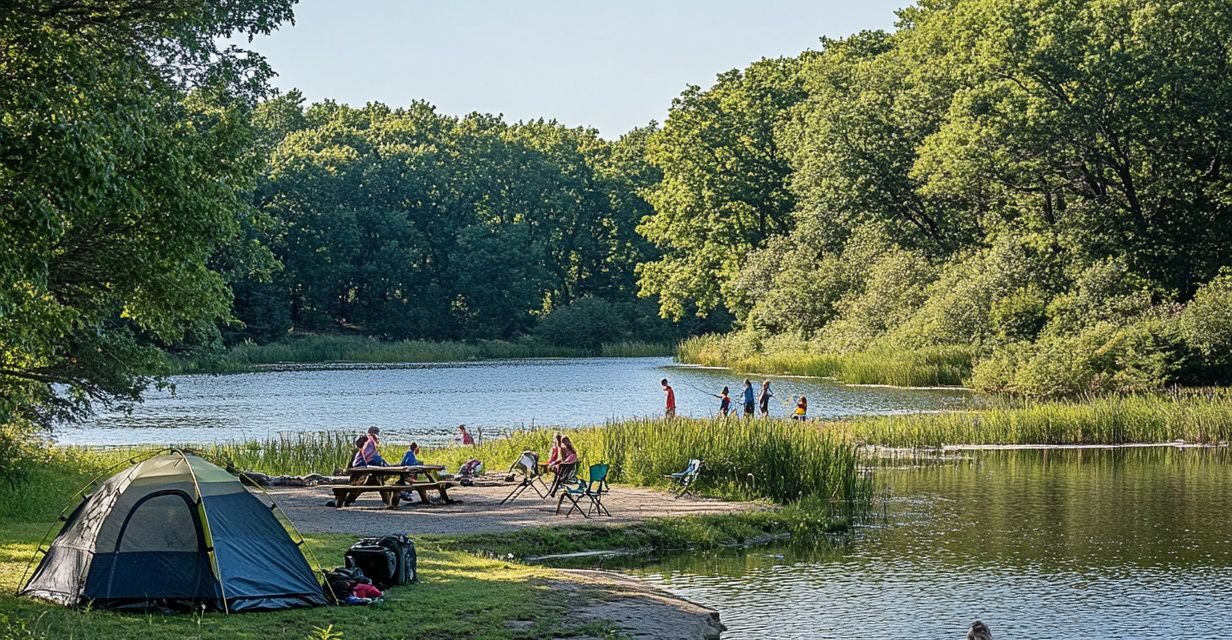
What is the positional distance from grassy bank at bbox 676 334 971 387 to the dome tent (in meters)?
39.9

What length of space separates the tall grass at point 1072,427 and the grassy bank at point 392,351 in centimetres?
4549

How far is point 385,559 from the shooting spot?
14.8 meters

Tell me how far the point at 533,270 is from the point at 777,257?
92.9ft

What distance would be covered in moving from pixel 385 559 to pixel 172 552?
2160 mm

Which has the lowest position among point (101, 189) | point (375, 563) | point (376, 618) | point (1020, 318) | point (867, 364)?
point (376, 618)

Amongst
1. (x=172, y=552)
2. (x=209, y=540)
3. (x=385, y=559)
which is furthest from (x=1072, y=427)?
(x=172, y=552)

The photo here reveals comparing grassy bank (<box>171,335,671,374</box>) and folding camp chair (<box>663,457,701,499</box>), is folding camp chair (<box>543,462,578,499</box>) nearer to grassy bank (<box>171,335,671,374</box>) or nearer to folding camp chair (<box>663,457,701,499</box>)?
folding camp chair (<box>663,457,701,499</box>)

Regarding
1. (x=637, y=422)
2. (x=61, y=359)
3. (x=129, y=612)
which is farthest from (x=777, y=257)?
(x=129, y=612)

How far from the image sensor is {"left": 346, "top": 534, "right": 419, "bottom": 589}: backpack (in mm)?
Answer: 14781

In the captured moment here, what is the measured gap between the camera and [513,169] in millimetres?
102562

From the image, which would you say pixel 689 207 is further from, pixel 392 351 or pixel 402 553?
pixel 402 553

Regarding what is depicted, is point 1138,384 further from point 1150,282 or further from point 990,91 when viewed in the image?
point 990,91

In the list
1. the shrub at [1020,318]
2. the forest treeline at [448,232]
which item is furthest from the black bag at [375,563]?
the forest treeline at [448,232]

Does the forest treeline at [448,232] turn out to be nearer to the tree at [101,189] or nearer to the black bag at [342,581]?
the tree at [101,189]
